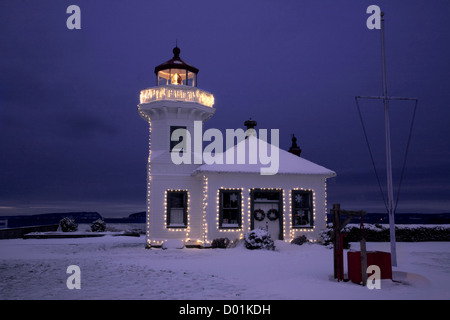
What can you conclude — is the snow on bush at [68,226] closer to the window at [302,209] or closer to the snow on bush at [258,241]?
the snow on bush at [258,241]

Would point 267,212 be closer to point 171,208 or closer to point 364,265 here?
point 171,208

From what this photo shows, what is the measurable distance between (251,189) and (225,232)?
2.58m

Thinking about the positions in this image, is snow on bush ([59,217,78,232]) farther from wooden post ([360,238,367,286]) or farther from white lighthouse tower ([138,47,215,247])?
wooden post ([360,238,367,286])

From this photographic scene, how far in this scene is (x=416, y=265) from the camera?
12469mm

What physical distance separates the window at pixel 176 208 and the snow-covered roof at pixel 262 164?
2.15 metres

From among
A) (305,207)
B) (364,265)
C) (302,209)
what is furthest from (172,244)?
(364,265)

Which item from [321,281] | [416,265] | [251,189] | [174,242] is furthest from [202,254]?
[416,265]

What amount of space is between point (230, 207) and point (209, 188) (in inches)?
58.2

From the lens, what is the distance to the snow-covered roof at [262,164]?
728 inches

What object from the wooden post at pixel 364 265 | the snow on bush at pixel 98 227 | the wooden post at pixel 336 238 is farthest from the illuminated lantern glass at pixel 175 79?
the snow on bush at pixel 98 227

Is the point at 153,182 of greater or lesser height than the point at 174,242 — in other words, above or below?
above

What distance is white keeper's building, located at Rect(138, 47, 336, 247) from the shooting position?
18.4 meters

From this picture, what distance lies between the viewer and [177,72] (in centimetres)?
2120
